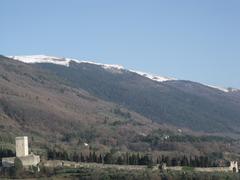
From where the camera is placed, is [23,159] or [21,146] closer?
[23,159]

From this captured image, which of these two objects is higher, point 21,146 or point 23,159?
point 21,146

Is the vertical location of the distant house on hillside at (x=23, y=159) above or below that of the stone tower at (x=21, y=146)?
below

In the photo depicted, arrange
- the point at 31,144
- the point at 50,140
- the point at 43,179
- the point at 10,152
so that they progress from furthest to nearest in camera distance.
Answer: the point at 50,140, the point at 31,144, the point at 10,152, the point at 43,179

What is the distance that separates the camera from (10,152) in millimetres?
117312

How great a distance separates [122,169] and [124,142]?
88970 mm

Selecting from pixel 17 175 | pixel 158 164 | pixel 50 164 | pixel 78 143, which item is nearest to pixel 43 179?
pixel 17 175

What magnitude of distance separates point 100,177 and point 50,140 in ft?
287

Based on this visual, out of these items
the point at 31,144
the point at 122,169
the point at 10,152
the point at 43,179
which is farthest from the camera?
the point at 31,144

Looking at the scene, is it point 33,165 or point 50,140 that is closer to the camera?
point 33,165

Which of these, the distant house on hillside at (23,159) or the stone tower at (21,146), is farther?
the stone tower at (21,146)

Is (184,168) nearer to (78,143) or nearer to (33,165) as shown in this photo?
(33,165)

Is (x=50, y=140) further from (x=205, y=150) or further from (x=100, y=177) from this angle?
(x=100, y=177)

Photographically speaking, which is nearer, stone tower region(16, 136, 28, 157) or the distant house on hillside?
the distant house on hillside

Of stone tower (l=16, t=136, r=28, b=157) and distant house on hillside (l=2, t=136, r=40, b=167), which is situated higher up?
stone tower (l=16, t=136, r=28, b=157)
